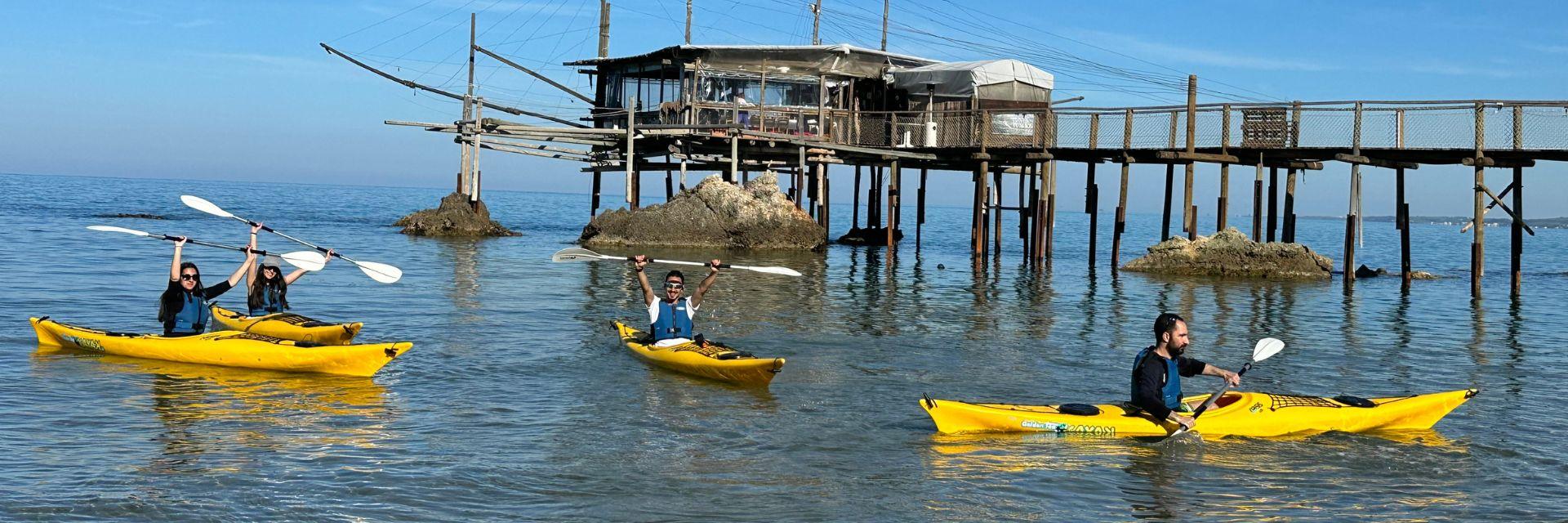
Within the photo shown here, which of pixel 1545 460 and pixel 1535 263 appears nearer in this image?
pixel 1545 460

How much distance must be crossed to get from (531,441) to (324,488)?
1.98 m

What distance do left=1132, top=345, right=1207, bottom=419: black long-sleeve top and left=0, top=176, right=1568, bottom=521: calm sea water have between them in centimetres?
32

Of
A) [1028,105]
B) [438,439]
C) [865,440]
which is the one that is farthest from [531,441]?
[1028,105]

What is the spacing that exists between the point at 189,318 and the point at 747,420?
6.55 metres

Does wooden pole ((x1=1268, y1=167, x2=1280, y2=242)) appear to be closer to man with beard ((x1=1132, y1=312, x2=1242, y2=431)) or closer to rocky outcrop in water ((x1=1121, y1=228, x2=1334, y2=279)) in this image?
rocky outcrop in water ((x1=1121, y1=228, x2=1334, y2=279))

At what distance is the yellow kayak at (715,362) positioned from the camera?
1280cm

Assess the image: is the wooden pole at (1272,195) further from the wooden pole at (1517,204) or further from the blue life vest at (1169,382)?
the blue life vest at (1169,382)

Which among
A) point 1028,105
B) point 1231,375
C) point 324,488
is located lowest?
point 324,488

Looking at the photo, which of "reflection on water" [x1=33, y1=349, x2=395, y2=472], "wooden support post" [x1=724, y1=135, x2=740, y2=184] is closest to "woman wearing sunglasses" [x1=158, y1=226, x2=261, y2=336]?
"reflection on water" [x1=33, y1=349, x2=395, y2=472]

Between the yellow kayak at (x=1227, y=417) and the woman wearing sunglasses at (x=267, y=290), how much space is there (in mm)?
8385

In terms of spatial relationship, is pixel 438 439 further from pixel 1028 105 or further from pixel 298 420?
pixel 1028 105

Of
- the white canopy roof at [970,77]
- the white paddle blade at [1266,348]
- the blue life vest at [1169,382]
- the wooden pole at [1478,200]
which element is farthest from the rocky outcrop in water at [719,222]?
the blue life vest at [1169,382]

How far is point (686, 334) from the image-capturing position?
1431 centimetres

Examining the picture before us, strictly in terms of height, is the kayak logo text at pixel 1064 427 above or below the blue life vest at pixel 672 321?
below
